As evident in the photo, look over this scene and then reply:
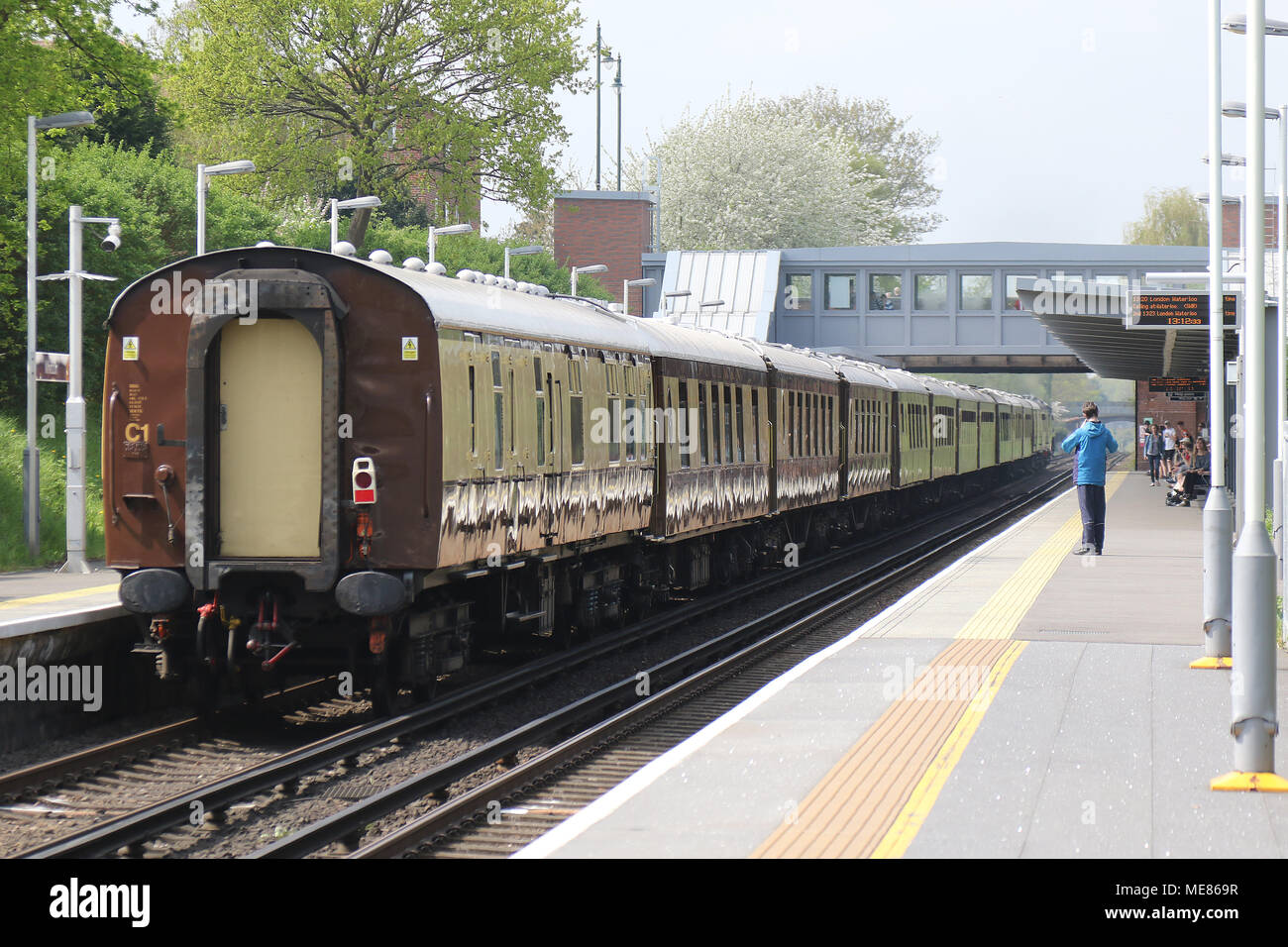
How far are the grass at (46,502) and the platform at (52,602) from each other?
137cm

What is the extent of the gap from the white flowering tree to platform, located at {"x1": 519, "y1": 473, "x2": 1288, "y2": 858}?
67.9m

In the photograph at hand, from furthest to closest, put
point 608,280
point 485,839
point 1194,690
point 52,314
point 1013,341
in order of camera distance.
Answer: point 608,280
point 1013,341
point 52,314
point 1194,690
point 485,839

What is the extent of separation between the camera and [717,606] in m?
19.5

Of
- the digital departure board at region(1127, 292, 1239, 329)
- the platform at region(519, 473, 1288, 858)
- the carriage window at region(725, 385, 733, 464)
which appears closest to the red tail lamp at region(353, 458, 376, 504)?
the platform at region(519, 473, 1288, 858)

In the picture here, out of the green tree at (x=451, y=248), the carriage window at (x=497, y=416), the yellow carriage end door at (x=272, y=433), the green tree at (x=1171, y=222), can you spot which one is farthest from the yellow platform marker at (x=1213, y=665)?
the green tree at (x=1171, y=222)

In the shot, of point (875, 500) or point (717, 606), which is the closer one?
point (717, 606)

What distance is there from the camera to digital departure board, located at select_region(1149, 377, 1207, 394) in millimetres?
37875

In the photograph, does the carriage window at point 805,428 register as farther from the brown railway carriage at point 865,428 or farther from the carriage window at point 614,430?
the carriage window at point 614,430

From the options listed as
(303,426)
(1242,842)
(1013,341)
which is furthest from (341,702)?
(1013,341)

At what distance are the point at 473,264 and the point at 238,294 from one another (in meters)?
36.6

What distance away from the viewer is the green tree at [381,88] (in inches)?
1639

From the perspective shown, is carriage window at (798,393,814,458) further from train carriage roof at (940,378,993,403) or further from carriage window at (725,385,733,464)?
train carriage roof at (940,378,993,403)
